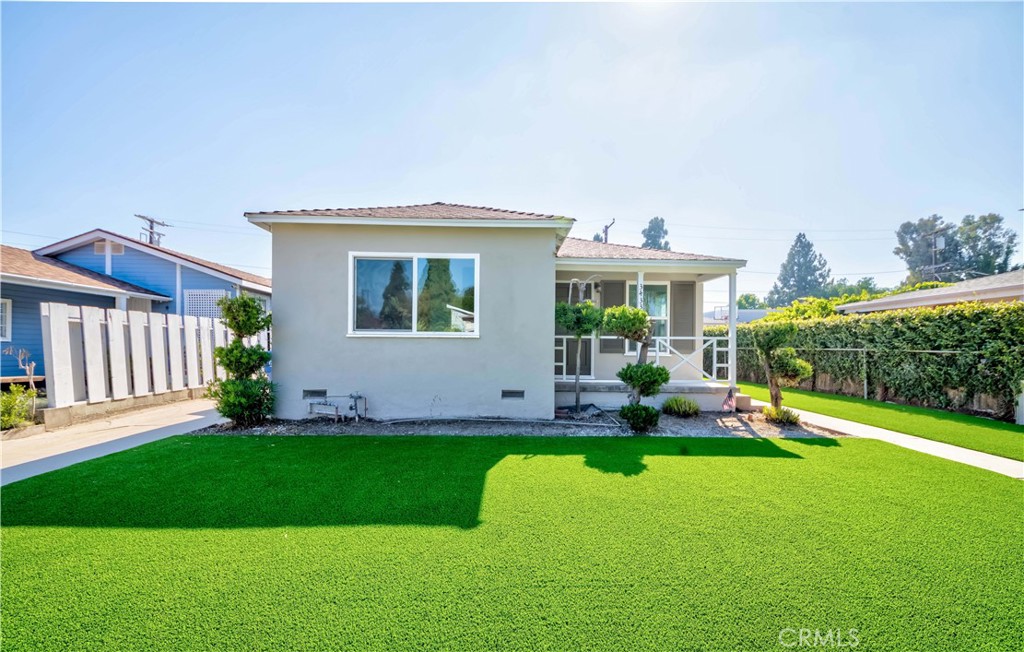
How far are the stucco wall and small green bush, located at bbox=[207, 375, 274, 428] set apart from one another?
0.88 feet

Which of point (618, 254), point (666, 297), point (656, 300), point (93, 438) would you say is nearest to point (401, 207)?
point (618, 254)

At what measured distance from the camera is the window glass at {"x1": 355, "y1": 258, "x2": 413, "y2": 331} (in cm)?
718

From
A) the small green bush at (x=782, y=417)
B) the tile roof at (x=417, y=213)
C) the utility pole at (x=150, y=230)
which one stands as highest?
the utility pole at (x=150, y=230)

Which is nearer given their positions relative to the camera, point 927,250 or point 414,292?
point 414,292

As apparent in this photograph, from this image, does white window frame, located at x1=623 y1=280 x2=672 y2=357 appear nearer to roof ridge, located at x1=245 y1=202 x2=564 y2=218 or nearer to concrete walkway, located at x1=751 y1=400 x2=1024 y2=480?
concrete walkway, located at x1=751 y1=400 x2=1024 y2=480

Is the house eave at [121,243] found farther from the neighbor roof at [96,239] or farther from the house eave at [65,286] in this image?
the house eave at [65,286]

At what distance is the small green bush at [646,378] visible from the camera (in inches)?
267

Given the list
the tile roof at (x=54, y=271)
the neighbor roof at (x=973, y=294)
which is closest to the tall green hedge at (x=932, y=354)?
the neighbor roof at (x=973, y=294)

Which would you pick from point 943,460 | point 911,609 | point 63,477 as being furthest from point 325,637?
point 943,460

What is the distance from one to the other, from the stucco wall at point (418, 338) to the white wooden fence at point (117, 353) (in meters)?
1.86

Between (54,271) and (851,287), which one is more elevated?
(851,287)

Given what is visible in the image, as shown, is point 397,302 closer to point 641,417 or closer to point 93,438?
point 641,417

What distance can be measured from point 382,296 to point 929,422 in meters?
10.9

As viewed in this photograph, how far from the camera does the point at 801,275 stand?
64.2m
